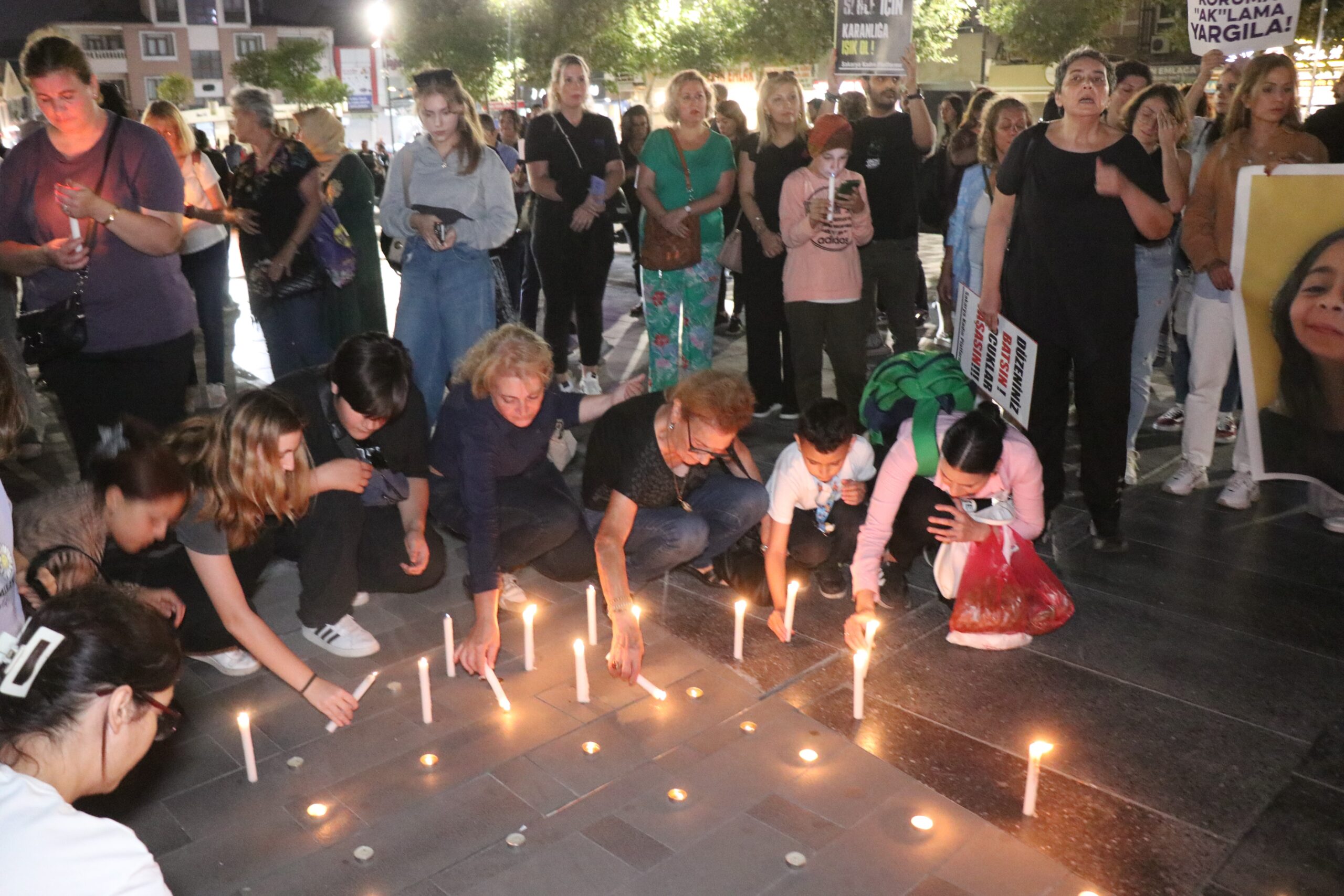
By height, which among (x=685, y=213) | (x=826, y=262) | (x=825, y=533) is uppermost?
(x=685, y=213)

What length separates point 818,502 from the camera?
409 centimetres

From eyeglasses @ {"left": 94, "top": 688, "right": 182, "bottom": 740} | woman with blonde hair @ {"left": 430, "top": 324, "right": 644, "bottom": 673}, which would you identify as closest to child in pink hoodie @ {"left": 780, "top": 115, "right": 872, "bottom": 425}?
woman with blonde hair @ {"left": 430, "top": 324, "right": 644, "bottom": 673}

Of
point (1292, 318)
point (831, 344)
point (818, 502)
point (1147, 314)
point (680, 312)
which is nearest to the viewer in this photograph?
point (818, 502)

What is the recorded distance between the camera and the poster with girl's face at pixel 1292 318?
4.18m

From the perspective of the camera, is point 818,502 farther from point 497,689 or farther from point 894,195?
point 894,195

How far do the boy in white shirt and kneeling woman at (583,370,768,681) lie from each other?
0.17 meters

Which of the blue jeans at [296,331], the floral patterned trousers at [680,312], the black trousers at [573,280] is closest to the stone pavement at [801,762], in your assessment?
the blue jeans at [296,331]

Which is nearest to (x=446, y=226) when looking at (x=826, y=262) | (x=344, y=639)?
(x=826, y=262)

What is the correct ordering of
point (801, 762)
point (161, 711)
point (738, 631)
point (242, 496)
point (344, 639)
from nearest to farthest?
1. point (161, 711)
2. point (801, 762)
3. point (242, 496)
4. point (738, 631)
5. point (344, 639)

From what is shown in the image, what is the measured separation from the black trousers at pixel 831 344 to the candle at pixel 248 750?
335 centimetres

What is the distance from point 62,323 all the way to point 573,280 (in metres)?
3.43

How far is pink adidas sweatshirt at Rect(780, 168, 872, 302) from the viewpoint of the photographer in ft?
18.0

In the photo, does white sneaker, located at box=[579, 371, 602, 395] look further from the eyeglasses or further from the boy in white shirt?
the eyeglasses

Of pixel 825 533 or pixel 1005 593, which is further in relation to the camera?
pixel 825 533
